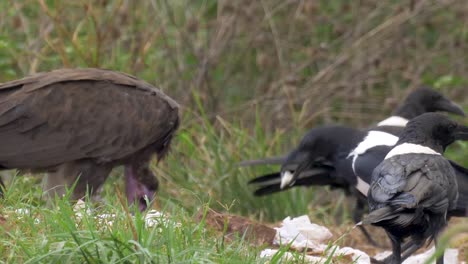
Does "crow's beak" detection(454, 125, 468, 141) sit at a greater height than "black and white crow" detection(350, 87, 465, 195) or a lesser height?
greater

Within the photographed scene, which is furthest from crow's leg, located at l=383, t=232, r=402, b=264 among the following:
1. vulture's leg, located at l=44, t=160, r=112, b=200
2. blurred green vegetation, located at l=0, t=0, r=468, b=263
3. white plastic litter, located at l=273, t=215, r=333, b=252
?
blurred green vegetation, located at l=0, t=0, r=468, b=263

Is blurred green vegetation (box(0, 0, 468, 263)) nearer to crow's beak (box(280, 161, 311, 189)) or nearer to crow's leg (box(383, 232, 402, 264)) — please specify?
crow's beak (box(280, 161, 311, 189))

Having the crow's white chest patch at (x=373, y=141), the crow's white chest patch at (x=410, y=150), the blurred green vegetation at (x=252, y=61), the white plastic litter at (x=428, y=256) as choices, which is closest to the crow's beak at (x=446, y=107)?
the blurred green vegetation at (x=252, y=61)

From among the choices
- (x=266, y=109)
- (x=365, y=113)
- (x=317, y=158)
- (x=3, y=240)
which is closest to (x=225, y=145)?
(x=317, y=158)

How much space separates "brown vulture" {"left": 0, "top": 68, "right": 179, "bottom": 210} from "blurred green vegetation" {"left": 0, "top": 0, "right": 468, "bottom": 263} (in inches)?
27.4

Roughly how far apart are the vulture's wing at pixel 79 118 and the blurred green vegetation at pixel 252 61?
0.78 meters

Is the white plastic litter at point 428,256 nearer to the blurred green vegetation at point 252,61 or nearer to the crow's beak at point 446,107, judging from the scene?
the blurred green vegetation at point 252,61

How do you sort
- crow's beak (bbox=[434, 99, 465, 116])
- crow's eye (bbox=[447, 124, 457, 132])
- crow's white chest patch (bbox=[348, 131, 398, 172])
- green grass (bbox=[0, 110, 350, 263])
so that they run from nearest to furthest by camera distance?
green grass (bbox=[0, 110, 350, 263]) < crow's eye (bbox=[447, 124, 457, 132]) < crow's white chest patch (bbox=[348, 131, 398, 172]) < crow's beak (bbox=[434, 99, 465, 116])

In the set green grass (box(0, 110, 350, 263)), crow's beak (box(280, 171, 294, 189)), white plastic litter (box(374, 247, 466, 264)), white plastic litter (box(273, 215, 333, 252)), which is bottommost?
white plastic litter (box(374, 247, 466, 264))

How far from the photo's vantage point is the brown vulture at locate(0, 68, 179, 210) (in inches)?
251

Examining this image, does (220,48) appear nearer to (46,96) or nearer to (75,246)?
(46,96)

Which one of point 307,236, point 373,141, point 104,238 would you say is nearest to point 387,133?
point 373,141

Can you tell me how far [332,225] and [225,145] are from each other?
1.00 metres

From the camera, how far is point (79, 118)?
6617mm
